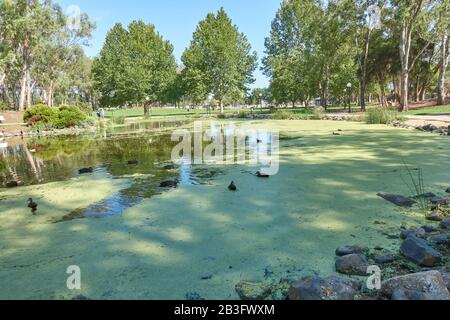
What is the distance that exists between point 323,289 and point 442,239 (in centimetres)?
170

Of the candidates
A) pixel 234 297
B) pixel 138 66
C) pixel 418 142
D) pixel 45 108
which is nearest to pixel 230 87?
pixel 138 66

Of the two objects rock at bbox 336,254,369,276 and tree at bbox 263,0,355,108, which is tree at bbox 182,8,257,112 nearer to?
tree at bbox 263,0,355,108

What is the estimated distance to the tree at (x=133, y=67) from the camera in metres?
45.0

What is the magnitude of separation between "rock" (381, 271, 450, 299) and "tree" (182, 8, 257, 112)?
143 feet

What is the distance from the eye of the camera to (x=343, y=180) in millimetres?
6113

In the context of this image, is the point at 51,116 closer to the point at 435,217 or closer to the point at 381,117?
the point at 381,117

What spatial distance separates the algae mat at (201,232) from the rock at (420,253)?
0.78ft

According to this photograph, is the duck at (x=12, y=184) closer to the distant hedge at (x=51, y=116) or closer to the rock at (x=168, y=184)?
the rock at (x=168, y=184)

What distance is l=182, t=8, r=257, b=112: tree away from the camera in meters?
44.7

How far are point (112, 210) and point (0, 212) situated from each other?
5.64 feet

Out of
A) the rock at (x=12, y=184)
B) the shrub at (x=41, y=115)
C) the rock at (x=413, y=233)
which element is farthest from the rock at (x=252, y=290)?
the shrub at (x=41, y=115)

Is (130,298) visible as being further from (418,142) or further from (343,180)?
(418,142)
